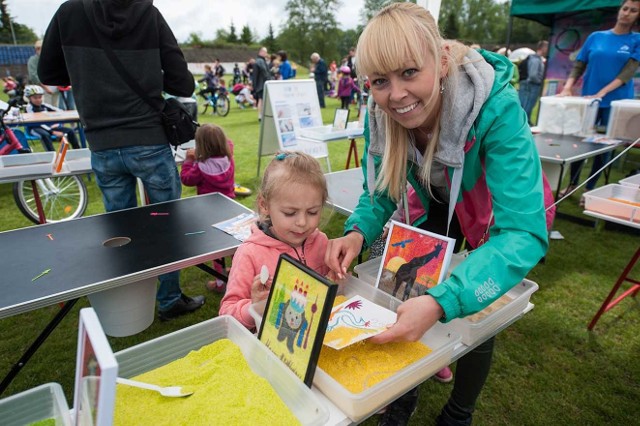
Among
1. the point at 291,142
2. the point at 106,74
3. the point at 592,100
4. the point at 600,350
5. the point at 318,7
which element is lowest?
the point at 600,350

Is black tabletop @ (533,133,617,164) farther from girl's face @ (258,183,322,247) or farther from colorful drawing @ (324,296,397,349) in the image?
colorful drawing @ (324,296,397,349)

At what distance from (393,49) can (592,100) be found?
162 inches

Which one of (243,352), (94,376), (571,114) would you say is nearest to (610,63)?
(571,114)

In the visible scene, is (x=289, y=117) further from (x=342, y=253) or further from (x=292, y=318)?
(x=292, y=318)

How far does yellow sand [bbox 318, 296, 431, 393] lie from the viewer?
958 millimetres

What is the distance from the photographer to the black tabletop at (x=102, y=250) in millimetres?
1549

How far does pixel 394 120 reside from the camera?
1.40 metres

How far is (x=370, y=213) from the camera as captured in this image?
164 cm

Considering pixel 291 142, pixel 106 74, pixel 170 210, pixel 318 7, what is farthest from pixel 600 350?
pixel 318 7

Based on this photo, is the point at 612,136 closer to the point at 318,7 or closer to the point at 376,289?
the point at 376,289

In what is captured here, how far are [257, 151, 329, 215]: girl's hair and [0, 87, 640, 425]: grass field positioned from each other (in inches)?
16.8

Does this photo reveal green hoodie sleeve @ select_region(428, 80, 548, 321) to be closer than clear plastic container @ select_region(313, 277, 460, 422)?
No

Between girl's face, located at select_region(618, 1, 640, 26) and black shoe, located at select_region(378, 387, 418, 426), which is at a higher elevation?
girl's face, located at select_region(618, 1, 640, 26)

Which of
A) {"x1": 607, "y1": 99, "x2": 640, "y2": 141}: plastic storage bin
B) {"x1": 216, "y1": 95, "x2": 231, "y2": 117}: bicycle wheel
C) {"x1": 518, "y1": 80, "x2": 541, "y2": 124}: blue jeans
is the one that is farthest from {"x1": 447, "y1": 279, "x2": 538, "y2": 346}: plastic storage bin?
{"x1": 216, "y1": 95, "x2": 231, "y2": 117}: bicycle wheel
